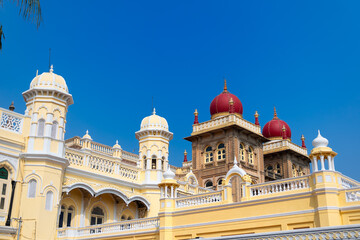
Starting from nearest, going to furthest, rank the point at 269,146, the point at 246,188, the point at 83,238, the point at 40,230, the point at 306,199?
1. the point at 306,199
2. the point at 246,188
3. the point at 40,230
4. the point at 83,238
5. the point at 269,146

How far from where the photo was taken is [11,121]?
68.1ft

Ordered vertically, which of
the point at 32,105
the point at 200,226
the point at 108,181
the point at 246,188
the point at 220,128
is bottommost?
the point at 200,226

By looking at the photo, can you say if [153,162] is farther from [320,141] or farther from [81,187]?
[320,141]

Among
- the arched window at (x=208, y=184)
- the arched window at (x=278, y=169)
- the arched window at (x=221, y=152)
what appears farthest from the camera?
A: the arched window at (x=278, y=169)

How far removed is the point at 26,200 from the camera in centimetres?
1983

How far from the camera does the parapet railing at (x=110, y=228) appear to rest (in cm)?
1964

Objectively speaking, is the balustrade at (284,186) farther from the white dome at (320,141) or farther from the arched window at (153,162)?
the arched window at (153,162)

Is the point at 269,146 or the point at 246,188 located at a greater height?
the point at 269,146

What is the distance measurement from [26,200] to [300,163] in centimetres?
2935

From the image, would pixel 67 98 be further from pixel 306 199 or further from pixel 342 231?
pixel 342 231

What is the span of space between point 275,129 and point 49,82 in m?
26.9

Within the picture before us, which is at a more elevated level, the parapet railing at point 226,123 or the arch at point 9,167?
the parapet railing at point 226,123

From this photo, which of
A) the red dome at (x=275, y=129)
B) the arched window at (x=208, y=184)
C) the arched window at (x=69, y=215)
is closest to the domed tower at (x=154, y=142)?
the arched window at (x=69, y=215)

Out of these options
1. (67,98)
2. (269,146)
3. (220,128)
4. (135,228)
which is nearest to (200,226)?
(135,228)
